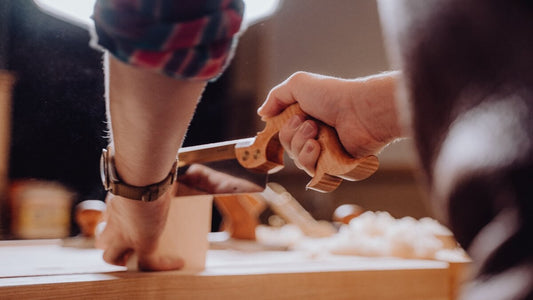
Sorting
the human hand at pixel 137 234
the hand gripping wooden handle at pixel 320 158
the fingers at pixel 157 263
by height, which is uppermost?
the hand gripping wooden handle at pixel 320 158

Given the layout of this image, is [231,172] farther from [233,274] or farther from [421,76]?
[421,76]

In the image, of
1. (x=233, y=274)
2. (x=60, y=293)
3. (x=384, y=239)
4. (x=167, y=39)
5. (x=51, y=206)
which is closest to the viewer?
(x=167, y=39)

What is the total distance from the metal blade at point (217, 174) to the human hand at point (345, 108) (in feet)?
0.22

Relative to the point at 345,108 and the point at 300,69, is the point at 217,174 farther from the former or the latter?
the point at 300,69

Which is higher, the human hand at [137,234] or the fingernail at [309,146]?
the fingernail at [309,146]

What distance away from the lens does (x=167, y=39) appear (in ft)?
1.11

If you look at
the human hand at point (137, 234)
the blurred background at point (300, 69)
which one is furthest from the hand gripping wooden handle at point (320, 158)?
the blurred background at point (300, 69)

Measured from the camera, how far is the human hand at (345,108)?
2.22ft

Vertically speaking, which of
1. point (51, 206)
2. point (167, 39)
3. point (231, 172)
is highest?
point (167, 39)

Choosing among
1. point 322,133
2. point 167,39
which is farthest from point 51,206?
point 167,39

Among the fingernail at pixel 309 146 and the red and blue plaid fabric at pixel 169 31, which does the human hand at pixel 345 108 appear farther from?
the red and blue plaid fabric at pixel 169 31

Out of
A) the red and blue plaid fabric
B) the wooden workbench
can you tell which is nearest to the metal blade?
the wooden workbench

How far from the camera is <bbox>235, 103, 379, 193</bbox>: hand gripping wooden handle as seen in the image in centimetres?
63

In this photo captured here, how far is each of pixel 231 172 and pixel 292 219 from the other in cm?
64
